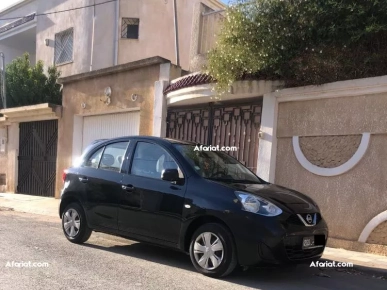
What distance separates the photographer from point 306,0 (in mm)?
7047

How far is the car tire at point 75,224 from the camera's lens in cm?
656

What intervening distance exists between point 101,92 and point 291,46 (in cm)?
657

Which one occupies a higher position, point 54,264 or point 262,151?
point 262,151

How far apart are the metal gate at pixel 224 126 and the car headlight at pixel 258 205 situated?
3.73 m

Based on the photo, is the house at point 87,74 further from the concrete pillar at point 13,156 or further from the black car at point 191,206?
the black car at point 191,206

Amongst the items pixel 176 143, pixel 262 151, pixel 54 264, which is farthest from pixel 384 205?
pixel 54 264

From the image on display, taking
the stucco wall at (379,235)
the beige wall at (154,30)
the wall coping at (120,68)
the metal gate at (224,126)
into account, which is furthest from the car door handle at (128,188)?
the beige wall at (154,30)

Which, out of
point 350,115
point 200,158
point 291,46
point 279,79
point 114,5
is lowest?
point 200,158

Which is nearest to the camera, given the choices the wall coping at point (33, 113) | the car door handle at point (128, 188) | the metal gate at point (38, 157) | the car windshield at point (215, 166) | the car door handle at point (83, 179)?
the car windshield at point (215, 166)

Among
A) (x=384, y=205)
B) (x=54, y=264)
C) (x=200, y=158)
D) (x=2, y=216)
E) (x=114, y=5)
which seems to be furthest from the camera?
(x=114, y=5)

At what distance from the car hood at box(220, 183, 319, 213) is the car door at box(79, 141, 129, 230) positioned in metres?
1.81

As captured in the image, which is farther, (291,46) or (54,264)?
(291,46)

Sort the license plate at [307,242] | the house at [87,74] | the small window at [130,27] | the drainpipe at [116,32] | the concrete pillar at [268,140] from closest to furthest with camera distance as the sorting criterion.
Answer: the license plate at [307,242] < the concrete pillar at [268,140] < the house at [87,74] < the drainpipe at [116,32] < the small window at [130,27]

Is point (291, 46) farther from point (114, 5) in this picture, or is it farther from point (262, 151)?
point (114, 5)
